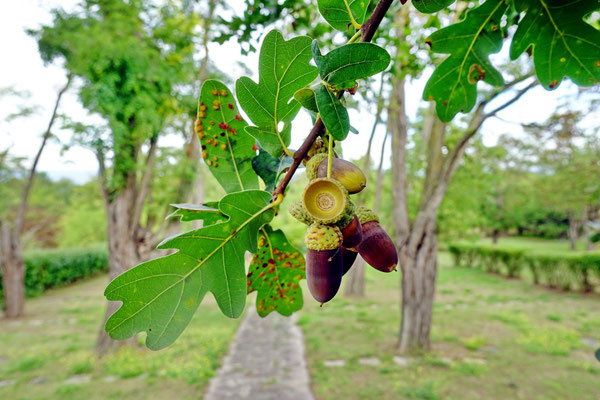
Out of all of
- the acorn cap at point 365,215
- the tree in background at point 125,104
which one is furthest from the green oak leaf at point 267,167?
the tree in background at point 125,104

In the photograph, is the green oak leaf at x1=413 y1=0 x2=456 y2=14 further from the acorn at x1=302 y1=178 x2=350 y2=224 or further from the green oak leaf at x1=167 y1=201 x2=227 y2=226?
the green oak leaf at x1=167 y1=201 x2=227 y2=226

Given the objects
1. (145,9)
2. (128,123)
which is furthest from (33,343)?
(145,9)

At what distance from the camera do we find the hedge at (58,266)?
1270cm

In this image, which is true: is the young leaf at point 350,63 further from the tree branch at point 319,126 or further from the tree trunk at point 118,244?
the tree trunk at point 118,244

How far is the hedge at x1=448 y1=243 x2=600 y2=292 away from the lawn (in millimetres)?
984

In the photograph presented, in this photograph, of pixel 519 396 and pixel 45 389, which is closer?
pixel 519 396

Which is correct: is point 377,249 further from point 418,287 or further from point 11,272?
point 11,272

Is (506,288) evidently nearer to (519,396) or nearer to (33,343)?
(519,396)

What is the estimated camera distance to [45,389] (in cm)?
503

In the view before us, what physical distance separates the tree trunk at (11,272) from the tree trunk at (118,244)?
4.90m

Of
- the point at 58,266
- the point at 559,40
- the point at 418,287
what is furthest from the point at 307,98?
the point at 58,266

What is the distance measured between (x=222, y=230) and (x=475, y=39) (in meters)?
0.79

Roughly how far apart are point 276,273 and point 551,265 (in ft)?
48.9

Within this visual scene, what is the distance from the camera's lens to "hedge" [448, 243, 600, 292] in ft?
37.5
